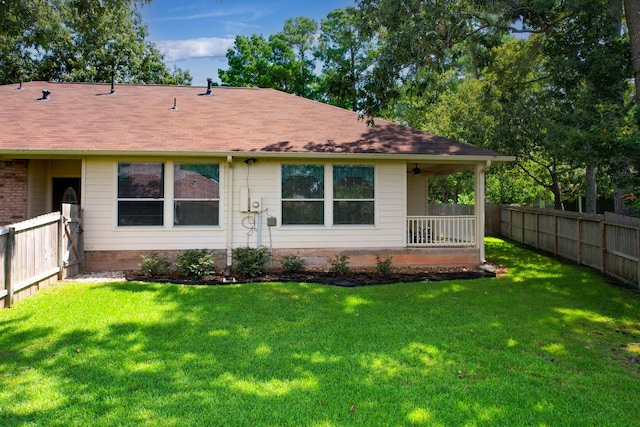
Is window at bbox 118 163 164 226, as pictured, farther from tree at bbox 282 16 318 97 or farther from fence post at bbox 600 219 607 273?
tree at bbox 282 16 318 97

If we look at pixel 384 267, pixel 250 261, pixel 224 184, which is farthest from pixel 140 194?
pixel 384 267

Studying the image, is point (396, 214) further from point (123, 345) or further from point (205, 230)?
point (123, 345)

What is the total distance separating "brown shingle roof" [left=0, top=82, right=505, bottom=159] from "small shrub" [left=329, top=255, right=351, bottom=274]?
252 centimetres

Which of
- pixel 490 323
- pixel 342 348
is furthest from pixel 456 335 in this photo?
pixel 342 348

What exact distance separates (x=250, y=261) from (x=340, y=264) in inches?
82.1

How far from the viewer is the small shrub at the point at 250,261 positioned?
979cm

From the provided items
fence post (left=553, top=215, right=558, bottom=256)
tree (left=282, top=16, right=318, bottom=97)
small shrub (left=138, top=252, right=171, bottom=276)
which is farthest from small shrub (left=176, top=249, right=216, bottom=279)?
tree (left=282, top=16, right=318, bottom=97)

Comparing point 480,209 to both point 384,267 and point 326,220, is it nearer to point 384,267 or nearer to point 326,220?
point 384,267

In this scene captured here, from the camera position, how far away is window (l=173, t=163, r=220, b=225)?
10.3 metres

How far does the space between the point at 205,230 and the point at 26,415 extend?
6996mm

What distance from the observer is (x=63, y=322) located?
19.9ft

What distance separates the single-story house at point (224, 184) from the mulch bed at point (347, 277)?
0.53 metres

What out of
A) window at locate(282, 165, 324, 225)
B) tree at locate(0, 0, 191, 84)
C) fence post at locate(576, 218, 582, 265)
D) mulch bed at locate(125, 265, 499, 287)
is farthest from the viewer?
tree at locate(0, 0, 191, 84)

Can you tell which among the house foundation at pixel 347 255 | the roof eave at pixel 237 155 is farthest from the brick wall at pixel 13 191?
the house foundation at pixel 347 255
